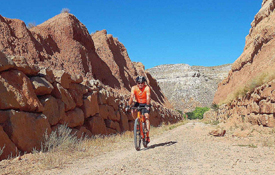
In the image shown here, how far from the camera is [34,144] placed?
17.9ft

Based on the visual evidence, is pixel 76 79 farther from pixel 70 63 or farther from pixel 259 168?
pixel 259 168

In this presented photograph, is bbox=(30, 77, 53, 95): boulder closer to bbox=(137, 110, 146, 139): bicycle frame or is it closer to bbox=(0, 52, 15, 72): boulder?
bbox=(0, 52, 15, 72): boulder

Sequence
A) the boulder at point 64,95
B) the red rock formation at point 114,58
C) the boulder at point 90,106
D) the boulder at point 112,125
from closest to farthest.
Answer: the boulder at point 64,95, the boulder at point 90,106, the boulder at point 112,125, the red rock formation at point 114,58

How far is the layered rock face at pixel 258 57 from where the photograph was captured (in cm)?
1355

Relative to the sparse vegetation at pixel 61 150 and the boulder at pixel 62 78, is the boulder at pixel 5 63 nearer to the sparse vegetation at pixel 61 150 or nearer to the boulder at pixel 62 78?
the sparse vegetation at pixel 61 150

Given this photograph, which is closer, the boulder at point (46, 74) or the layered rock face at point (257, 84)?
the boulder at point (46, 74)

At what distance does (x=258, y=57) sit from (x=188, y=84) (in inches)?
3334

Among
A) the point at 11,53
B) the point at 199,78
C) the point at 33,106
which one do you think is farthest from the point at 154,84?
the point at 199,78

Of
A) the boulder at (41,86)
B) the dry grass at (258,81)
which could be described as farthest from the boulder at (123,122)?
the dry grass at (258,81)

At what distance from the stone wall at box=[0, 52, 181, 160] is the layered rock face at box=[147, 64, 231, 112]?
78.7 metres

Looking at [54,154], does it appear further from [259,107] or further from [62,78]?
[259,107]

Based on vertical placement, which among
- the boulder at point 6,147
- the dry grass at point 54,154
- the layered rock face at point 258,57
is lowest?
the dry grass at point 54,154

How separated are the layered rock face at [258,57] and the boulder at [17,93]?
974cm

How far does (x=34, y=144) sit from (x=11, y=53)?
18.6ft
